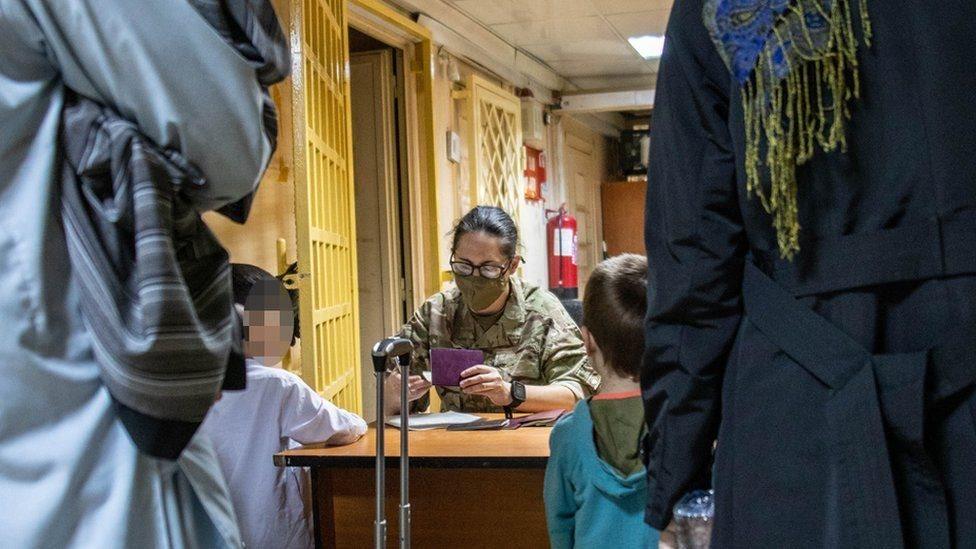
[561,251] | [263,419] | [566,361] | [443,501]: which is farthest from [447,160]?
[263,419]

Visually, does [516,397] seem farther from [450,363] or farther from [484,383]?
[450,363]

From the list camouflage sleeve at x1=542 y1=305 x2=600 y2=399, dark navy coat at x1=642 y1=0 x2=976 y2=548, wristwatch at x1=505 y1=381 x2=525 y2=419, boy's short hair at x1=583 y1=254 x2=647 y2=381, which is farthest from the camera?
camouflage sleeve at x1=542 y1=305 x2=600 y2=399

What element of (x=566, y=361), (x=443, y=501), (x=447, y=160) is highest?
(x=447, y=160)

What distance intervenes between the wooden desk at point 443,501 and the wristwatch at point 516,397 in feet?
0.71

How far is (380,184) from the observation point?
17.4 feet

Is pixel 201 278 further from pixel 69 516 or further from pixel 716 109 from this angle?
pixel 716 109

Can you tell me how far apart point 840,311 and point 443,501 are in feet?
5.51

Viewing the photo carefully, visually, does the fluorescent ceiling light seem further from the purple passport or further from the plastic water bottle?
the plastic water bottle

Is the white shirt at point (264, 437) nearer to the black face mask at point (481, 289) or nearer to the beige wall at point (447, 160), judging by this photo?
the black face mask at point (481, 289)

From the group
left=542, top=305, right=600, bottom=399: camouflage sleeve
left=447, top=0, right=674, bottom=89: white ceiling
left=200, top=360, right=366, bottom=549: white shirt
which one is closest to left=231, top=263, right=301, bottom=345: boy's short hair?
left=200, top=360, right=366, bottom=549: white shirt

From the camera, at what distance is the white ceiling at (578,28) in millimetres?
5852

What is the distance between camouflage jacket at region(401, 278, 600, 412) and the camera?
3.07 metres

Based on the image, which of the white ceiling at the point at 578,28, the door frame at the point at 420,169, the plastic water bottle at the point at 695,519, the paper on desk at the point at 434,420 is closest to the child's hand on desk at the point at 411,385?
the paper on desk at the point at 434,420

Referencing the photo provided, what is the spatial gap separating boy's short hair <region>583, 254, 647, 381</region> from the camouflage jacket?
3.52 feet
